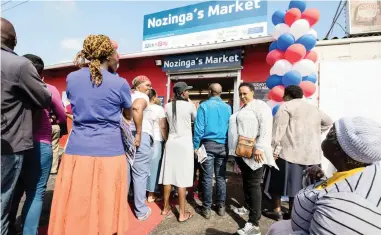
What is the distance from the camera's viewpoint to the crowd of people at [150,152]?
1.07 meters

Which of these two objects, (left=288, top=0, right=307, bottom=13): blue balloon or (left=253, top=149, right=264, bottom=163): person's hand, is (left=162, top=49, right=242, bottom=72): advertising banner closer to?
(left=288, top=0, right=307, bottom=13): blue balloon

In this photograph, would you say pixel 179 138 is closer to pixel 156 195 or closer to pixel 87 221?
pixel 156 195

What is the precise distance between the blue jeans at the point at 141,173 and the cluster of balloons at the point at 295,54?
2202mm

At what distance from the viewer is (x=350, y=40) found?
15.9ft

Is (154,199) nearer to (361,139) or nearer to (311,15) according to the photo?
(361,139)

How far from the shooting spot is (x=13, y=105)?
1.62 m

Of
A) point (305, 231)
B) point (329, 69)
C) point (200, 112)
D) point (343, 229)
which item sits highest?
point (329, 69)

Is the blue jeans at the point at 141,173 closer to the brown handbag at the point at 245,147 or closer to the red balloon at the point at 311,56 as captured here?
the brown handbag at the point at 245,147

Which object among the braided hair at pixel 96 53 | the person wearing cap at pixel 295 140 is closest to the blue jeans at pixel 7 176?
the braided hair at pixel 96 53

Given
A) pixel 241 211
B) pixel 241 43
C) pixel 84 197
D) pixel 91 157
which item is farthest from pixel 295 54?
pixel 84 197

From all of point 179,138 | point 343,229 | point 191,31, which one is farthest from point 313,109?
point 191,31

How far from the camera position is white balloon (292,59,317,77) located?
13.3ft

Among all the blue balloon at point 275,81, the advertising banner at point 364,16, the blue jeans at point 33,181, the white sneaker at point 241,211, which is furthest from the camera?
the advertising banner at point 364,16

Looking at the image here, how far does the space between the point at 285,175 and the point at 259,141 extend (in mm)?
802
